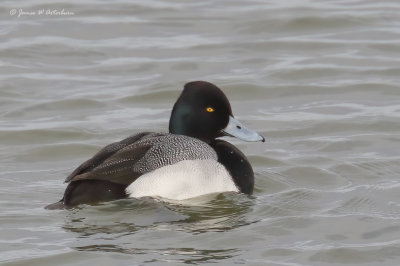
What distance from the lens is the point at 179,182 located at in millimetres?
8656

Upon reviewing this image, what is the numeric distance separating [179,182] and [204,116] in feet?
2.68

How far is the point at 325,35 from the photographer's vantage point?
15.0 metres

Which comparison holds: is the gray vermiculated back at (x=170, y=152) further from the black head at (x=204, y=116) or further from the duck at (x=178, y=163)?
the black head at (x=204, y=116)

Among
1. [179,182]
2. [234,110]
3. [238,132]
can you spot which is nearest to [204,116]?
[238,132]

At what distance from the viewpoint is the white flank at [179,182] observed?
28.1 ft

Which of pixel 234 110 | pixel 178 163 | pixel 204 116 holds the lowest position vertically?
pixel 234 110

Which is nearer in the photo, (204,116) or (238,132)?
(204,116)

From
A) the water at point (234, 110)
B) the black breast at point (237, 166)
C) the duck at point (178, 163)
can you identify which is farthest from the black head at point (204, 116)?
the water at point (234, 110)

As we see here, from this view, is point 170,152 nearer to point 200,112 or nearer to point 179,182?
point 179,182

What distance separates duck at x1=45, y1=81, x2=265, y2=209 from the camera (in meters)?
8.43

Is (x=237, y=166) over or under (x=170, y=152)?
under

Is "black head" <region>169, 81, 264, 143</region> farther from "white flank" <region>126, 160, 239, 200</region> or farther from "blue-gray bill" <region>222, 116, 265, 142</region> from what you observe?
"white flank" <region>126, 160, 239, 200</region>

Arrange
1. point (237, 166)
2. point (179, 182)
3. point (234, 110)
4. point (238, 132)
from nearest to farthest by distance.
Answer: point (179, 182)
point (237, 166)
point (238, 132)
point (234, 110)

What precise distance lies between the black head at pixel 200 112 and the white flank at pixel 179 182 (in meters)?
0.55
